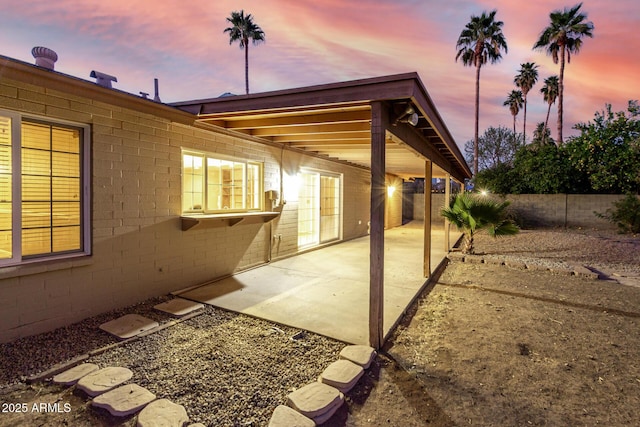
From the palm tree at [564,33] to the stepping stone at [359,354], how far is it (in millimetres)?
24543

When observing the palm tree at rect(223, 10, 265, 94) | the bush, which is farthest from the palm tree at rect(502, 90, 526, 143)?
the palm tree at rect(223, 10, 265, 94)

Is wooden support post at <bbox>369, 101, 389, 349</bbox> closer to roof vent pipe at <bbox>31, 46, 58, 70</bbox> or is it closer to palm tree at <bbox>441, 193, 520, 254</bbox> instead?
roof vent pipe at <bbox>31, 46, 58, 70</bbox>

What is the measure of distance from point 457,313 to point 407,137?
8.02ft

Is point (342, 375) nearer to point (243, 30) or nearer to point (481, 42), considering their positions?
point (481, 42)

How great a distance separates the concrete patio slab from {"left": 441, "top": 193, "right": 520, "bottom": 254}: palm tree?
1120 mm

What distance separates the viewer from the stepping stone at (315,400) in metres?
2.07

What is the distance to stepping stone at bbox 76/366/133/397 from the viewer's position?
2283 millimetres

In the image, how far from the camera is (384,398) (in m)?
2.35

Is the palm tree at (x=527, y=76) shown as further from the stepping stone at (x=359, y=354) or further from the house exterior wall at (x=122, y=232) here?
the stepping stone at (x=359, y=354)

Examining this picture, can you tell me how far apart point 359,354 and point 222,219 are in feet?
10.4

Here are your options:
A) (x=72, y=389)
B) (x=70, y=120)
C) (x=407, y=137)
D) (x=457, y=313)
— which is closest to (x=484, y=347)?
(x=457, y=313)

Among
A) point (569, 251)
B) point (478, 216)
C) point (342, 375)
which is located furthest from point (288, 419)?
point (569, 251)

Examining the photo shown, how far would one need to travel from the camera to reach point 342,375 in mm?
2494

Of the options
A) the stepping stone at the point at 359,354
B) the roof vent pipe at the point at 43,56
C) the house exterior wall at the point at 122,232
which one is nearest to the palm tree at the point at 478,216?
the house exterior wall at the point at 122,232
